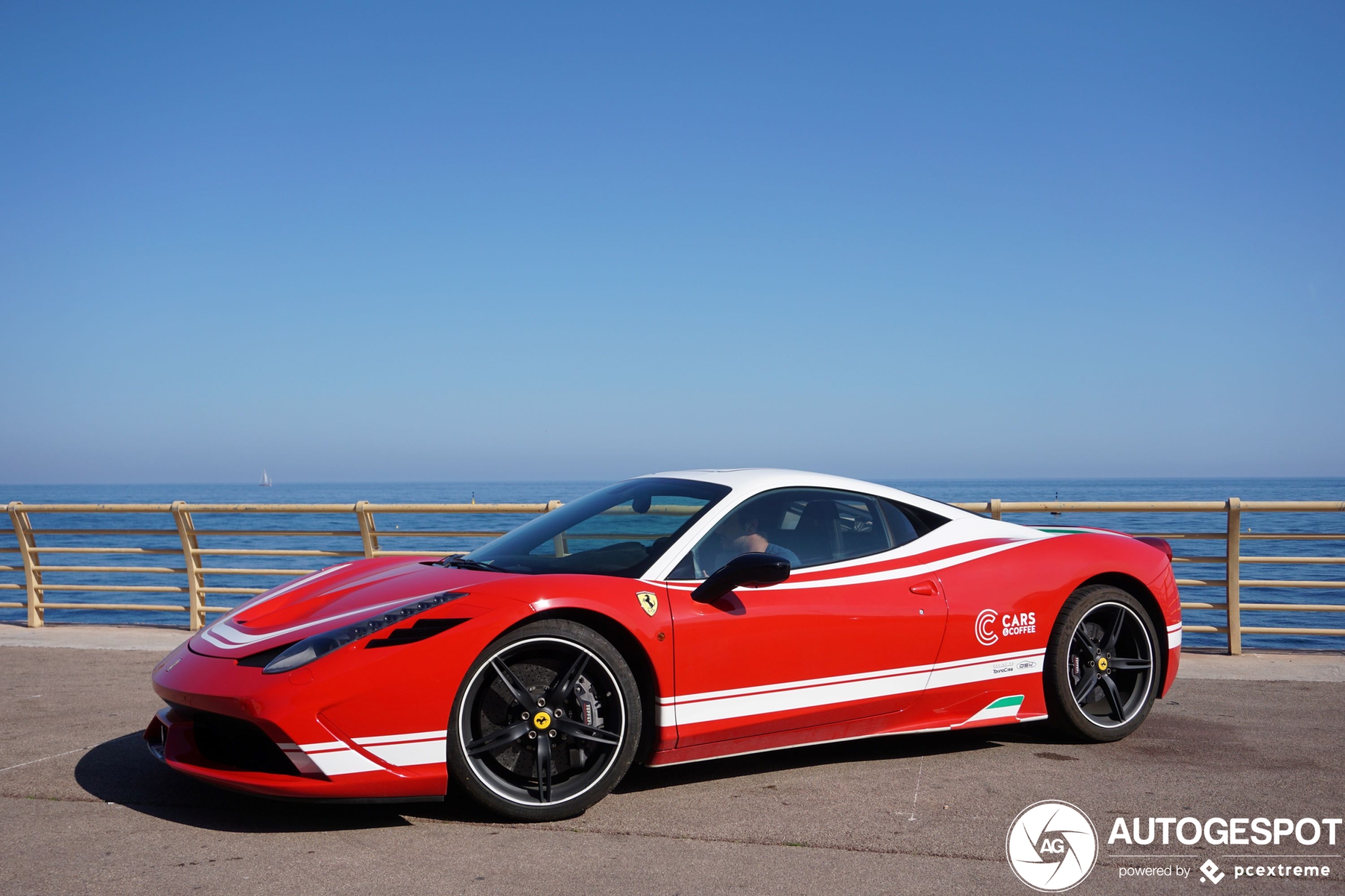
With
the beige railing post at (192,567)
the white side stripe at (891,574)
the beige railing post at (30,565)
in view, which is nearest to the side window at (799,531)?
the white side stripe at (891,574)

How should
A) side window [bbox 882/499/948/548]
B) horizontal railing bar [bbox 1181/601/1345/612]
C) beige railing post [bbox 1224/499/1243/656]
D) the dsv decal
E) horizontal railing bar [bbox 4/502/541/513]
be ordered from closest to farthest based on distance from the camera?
the dsv decal → side window [bbox 882/499/948/548] → horizontal railing bar [bbox 1181/601/1345/612] → beige railing post [bbox 1224/499/1243/656] → horizontal railing bar [bbox 4/502/541/513]

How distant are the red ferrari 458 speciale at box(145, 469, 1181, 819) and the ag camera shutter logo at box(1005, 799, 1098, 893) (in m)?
0.78

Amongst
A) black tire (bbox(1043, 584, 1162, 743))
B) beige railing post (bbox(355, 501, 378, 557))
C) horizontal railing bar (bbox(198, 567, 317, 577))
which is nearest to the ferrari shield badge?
black tire (bbox(1043, 584, 1162, 743))

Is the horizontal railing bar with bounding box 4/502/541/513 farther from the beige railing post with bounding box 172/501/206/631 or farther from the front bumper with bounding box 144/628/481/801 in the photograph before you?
the front bumper with bounding box 144/628/481/801

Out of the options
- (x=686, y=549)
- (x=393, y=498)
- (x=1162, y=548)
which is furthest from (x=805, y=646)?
(x=393, y=498)

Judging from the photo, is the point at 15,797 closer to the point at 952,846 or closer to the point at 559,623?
the point at 559,623

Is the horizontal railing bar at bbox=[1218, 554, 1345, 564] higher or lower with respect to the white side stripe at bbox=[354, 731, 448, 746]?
higher

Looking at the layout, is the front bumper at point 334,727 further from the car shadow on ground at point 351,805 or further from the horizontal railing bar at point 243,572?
the horizontal railing bar at point 243,572

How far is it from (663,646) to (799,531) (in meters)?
0.96

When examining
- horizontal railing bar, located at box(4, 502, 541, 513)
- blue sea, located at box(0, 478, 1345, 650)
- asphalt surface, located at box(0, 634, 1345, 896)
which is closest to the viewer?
asphalt surface, located at box(0, 634, 1345, 896)

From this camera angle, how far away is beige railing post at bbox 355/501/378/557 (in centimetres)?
811

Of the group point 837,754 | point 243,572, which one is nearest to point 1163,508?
point 837,754

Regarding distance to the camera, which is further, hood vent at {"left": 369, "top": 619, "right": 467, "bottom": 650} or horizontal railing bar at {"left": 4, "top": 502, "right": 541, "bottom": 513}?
horizontal railing bar at {"left": 4, "top": 502, "right": 541, "bottom": 513}

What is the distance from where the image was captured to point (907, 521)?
457cm
